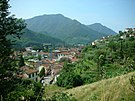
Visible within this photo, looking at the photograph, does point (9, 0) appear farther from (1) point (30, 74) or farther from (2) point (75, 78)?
(1) point (30, 74)

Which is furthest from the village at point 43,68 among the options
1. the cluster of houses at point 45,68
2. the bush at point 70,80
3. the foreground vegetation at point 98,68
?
the foreground vegetation at point 98,68

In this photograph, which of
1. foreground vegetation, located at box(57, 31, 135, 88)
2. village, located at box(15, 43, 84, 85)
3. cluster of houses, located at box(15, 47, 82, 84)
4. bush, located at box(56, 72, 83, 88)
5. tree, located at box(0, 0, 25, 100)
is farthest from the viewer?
cluster of houses, located at box(15, 47, 82, 84)


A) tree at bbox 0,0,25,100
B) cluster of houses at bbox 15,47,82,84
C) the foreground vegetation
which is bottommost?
cluster of houses at bbox 15,47,82,84

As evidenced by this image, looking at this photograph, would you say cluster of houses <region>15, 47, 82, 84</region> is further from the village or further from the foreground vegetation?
the foreground vegetation

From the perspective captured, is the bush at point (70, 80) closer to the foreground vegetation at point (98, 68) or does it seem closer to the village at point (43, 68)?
the foreground vegetation at point (98, 68)

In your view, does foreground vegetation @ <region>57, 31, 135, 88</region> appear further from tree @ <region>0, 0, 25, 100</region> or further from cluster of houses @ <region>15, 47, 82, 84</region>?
tree @ <region>0, 0, 25, 100</region>

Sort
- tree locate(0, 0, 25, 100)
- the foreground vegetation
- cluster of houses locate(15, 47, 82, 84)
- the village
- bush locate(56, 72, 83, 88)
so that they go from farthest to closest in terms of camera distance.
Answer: cluster of houses locate(15, 47, 82, 84) → bush locate(56, 72, 83, 88) → the foreground vegetation → the village → tree locate(0, 0, 25, 100)

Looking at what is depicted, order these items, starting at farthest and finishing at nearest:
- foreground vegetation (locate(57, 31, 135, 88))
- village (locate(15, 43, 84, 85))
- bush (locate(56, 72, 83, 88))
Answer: bush (locate(56, 72, 83, 88)) → foreground vegetation (locate(57, 31, 135, 88)) → village (locate(15, 43, 84, 85))

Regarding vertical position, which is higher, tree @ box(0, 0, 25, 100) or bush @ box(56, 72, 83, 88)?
tree @ box(0, 0, 25, 100)

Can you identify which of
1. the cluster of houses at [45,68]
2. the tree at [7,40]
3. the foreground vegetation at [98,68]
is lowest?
the cluster of houses at [45,68]

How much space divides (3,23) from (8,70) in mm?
2488

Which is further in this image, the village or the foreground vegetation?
the foreground vegetation

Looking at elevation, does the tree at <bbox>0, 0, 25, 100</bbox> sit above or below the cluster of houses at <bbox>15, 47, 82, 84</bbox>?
above

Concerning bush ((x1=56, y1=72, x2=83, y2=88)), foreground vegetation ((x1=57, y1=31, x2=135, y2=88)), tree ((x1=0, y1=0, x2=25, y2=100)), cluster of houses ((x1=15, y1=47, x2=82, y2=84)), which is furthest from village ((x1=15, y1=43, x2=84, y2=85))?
foreground vegetation ((x1=57, y1=31, x2=135, y2=88))
